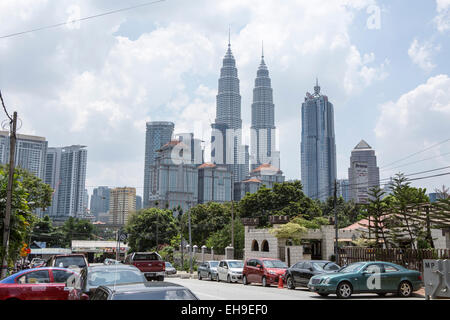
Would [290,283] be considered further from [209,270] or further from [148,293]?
[148,293]

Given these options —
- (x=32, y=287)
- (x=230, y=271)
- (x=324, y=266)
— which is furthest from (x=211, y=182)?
(x=32, y=287)

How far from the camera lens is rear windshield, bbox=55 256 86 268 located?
20.4 metres

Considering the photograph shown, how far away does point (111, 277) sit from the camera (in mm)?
12266

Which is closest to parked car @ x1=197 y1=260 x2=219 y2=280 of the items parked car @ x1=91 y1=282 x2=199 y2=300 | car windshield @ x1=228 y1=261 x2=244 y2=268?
car windshield @ x1=228 y1=261 x2=244 y2=268

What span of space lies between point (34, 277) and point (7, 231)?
764 centimetres

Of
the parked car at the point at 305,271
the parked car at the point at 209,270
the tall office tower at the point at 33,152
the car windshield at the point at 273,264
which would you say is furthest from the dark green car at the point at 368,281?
the tall office tower at the point at 33,152

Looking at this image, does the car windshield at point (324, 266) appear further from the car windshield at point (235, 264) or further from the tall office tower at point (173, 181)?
the tall office tower at point (173, 181)

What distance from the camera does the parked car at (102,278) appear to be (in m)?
11.7

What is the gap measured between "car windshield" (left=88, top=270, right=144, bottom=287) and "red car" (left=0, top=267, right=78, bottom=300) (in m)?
0.70

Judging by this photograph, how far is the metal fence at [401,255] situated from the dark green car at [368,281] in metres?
4.86

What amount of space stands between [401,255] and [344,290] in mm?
7962

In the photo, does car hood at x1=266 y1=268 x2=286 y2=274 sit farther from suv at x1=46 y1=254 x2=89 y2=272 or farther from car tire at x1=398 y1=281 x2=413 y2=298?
suv at x1=46 y1=254 x2=89 y2=272

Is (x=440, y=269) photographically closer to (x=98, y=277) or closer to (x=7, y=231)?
(x=98, y=277)
